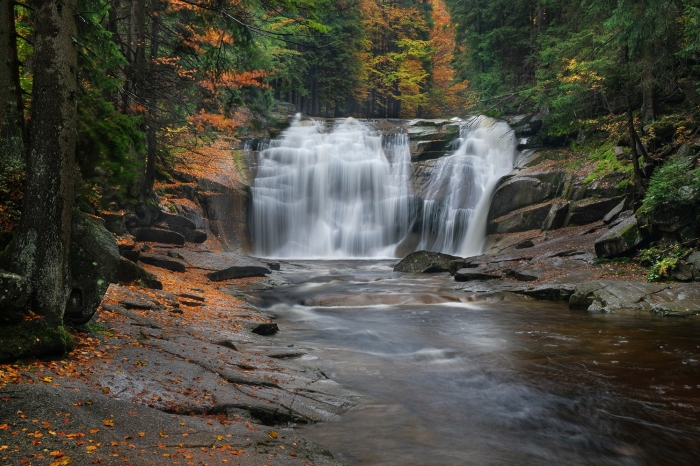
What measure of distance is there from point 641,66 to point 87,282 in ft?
57.0

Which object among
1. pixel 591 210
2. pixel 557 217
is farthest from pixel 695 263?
pixel 557 217

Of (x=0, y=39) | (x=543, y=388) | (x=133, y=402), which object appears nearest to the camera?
(x=133, y=402)

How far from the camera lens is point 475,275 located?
53.8ft

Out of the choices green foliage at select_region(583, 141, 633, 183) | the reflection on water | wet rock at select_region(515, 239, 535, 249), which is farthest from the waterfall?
the reflection on water

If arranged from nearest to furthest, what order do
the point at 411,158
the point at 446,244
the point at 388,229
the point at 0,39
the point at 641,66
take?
the point at 0,39 < the point at 641,66 < the point at 446,244 < the point at 388,229 < the point at 411,158

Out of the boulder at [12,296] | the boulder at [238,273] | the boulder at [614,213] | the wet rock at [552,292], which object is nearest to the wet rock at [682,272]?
the wet rock at [552,292]

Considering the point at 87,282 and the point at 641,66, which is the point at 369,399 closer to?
the point at 87,282

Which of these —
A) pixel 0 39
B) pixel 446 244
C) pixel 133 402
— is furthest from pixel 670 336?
pixel 446 244

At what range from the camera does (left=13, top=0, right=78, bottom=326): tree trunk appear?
204 inches

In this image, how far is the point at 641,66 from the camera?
16438 mm

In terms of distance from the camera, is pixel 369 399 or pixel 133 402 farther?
pixel 369 399

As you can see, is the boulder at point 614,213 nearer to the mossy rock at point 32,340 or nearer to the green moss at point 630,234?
the green moss at point 630,234

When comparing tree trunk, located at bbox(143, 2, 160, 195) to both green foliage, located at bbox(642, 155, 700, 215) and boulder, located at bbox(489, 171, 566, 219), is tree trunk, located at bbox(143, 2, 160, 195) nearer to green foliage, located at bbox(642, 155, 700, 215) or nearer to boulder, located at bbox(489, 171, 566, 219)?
green foliage, located at bbox(642, 155, 700, 215)

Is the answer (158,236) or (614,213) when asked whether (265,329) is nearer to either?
(158,236)
